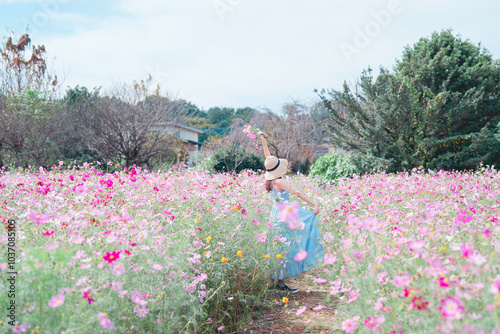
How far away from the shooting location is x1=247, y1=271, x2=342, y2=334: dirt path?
3121 mm

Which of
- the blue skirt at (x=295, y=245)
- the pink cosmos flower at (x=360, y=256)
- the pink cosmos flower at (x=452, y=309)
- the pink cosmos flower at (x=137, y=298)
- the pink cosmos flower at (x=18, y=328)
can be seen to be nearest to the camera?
the pink cosmos flower at (x=452, y=309)

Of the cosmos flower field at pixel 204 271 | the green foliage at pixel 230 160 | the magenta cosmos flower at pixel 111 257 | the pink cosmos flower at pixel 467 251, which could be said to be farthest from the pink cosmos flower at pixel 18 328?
the green foliage at pixel 230 160

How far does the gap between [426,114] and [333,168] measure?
322cm

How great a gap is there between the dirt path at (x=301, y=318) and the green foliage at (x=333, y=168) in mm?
6864

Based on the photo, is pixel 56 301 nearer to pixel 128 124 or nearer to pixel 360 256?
pixel 360 256

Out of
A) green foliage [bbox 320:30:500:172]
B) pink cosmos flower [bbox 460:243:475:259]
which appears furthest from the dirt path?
green foliage [bbox 320:30:500:172]

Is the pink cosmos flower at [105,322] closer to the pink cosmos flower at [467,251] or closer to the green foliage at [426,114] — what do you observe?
the pink cosmos flower at [467,251]

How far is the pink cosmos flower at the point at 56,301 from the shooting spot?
1688mm

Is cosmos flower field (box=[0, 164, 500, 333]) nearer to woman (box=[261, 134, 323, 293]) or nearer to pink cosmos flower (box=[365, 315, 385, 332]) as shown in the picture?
pink cosmos flower (box=[365, 315, 385, 332])

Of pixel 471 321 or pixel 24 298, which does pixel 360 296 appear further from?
pixel 24 298

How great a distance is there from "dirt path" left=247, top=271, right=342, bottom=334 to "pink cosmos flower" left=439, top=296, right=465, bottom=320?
1.25 metres

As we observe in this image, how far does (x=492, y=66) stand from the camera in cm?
1262

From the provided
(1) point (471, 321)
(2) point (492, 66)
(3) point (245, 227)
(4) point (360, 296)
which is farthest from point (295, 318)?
(2) point (492, 66)

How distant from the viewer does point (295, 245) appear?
388cm
